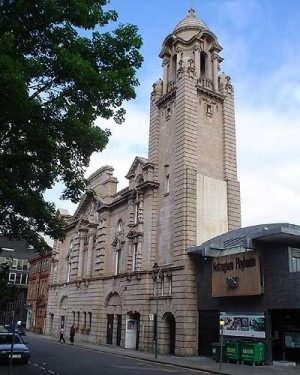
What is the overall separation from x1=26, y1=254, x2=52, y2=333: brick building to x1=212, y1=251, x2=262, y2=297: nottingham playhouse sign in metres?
42.4

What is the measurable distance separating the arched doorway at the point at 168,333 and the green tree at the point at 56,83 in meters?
22.5

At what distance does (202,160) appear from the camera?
38906 mm

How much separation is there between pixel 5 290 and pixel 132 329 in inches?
1058

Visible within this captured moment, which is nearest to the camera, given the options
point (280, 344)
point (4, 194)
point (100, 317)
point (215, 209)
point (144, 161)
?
point (4, 194)

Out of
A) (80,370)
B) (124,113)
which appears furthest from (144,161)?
(124,113)

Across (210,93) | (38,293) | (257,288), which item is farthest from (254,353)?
(38,293)

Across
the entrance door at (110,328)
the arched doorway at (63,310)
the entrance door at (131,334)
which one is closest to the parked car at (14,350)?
the entrance door at (131,334)

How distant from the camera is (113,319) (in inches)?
1759

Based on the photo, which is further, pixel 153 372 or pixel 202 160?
pixel 202 160

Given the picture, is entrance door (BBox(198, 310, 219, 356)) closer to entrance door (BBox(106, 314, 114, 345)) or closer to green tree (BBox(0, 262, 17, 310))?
entrance door (BBox(106, 314, 114, 345))

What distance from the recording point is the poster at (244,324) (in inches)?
1115

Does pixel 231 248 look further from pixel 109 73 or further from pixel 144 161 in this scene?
pixel 109 73

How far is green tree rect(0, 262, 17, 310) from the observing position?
15977 mm

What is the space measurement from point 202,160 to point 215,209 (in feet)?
14.7
